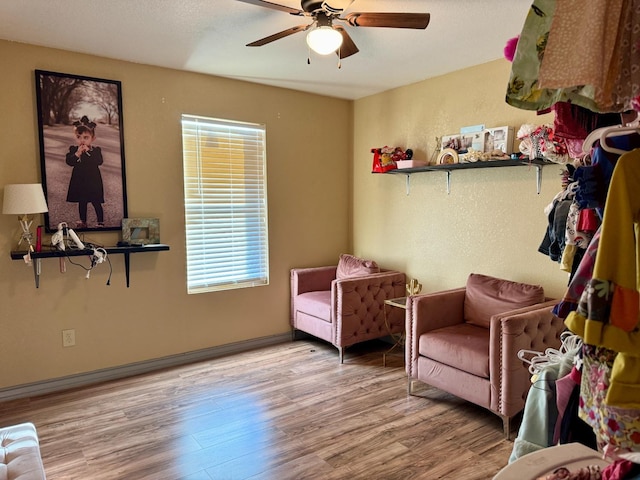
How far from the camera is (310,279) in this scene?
4.39 m

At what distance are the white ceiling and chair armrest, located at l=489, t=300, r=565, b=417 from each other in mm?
1786

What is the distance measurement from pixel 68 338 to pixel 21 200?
43.4 inches

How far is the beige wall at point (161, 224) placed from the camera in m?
3.09

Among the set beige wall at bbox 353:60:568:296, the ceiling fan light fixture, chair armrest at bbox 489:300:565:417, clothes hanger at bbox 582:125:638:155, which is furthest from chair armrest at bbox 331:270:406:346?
clothes hanger at bbox 582:125:638:155

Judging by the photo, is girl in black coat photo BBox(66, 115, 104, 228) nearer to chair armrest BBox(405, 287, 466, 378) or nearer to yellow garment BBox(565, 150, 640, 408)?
chair armrest BBox(405, 287, 466, 378)

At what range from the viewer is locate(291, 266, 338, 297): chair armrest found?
4340 millimetres

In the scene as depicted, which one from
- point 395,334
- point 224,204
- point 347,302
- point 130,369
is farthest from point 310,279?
point 130,369

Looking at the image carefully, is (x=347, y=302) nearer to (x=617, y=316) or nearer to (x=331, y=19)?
(x=331, y=19)

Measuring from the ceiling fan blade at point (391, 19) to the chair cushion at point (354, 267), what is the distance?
2.30 metres

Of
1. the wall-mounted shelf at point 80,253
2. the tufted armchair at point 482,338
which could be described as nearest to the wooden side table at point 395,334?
the tufted armchair at point 482,338

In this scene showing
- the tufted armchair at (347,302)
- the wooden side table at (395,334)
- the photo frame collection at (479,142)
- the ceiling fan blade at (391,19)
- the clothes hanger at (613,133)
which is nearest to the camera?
the clothes hanger at (613,133)

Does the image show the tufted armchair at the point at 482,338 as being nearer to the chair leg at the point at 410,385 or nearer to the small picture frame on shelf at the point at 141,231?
the chair leg at the point at 410,385

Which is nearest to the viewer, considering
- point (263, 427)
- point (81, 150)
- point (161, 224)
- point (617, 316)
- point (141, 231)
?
point (617, 316)

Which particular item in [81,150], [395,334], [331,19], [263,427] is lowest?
[263,427]
